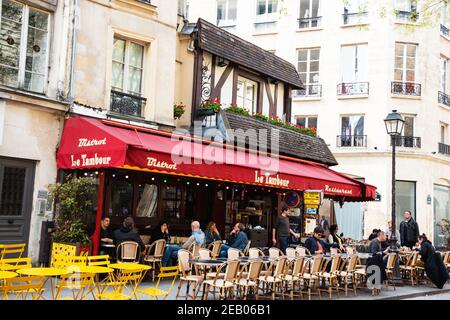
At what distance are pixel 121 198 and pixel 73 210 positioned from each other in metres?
2.95

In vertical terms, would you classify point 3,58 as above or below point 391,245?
above

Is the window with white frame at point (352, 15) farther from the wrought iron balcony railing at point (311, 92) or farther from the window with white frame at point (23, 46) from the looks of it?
the window with white frame at point (23, 46)

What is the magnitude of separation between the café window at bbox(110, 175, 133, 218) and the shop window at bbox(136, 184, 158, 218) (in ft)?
1.24

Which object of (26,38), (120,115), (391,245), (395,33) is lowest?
(391,245)

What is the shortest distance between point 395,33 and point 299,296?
2103 centimetres

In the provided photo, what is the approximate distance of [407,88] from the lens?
29.2 metres

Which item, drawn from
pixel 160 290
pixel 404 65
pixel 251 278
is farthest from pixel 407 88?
pixel 160 290

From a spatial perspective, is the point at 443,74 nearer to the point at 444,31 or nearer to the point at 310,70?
the point at 444,31

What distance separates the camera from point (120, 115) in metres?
14.8

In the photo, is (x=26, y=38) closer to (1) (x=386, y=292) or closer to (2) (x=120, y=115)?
(2) (x=120, y=115)

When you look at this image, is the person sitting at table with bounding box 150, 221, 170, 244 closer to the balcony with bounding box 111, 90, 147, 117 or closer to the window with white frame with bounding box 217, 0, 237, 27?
the balcony with bounding box 111, 90, 147, 117

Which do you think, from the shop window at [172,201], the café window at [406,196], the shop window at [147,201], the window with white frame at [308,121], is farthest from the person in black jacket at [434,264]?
the window with white frame at [308,121]
